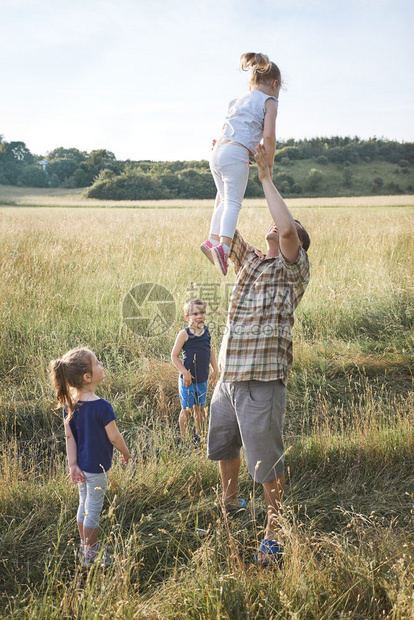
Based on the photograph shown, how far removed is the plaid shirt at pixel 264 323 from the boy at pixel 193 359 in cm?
121

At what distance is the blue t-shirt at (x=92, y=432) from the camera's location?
7.86ft

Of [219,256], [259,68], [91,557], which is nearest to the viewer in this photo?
[91,557]

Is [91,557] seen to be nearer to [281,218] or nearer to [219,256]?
[219,256]

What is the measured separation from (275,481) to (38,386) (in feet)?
9.33

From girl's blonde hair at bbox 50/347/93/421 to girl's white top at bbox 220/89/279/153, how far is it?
1.61m

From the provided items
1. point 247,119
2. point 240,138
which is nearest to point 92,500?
point 240,138

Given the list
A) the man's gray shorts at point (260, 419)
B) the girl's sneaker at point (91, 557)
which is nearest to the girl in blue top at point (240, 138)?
the man's gray shorts at point (260, 419)

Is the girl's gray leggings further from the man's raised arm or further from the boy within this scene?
the man's raised arm

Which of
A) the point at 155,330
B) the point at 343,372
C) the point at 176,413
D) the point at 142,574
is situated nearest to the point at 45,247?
the point at 155,330

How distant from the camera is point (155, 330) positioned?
18.5 ft

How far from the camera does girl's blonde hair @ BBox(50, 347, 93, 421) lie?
2.38 meters

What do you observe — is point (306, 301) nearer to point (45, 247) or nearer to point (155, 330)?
point (155, 330)

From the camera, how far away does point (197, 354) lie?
374 centimetres

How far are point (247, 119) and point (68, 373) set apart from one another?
181 cm
